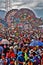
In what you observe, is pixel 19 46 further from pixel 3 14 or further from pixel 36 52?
pixel 3 14

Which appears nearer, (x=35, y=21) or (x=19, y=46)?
(x=19, y=46)

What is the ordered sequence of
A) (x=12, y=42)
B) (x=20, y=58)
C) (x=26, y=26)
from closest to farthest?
(x=20, y=58)
(x=12, y=42)
(x=26, y=26)

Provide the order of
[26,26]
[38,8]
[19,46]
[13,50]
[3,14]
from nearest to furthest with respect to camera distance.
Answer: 1. [13,50]
2. [19,46]
3. [26,26]
4. [3,14]
5. [38,8]

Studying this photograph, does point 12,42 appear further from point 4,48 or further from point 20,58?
point 20,58

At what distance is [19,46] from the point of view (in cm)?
1208

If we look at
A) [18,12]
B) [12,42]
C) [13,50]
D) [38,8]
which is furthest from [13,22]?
[13,50]

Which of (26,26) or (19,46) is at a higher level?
(19,46)

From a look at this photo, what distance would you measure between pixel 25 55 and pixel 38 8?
27405 mm

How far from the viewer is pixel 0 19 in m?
30.2

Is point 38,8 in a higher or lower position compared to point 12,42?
lower

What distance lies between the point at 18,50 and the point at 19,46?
84cm

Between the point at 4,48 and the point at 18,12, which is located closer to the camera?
the point at 4,48

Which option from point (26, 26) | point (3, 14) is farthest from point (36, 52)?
point (3, 14)

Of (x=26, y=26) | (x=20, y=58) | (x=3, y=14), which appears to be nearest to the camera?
(x=20, y=58)
